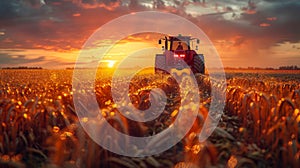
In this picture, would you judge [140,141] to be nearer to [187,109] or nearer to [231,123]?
[187,109]

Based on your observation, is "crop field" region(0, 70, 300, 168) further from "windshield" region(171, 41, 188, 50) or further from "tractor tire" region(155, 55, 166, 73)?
"windshield" region(171, 41, 188, 50)

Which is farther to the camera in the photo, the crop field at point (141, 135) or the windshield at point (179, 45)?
the windshield at point (179, 45)

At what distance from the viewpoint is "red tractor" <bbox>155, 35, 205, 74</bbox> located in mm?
Answer: 22911

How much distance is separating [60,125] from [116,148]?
7.15 ft

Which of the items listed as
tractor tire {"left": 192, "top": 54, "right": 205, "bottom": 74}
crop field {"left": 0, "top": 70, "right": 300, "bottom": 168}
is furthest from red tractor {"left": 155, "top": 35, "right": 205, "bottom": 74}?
crop field {"left": 0, "top": 70, "right": 300, "bottom": 168}

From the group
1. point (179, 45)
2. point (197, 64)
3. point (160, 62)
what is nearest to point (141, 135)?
point (197, 64)

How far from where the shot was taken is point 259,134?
5.58 m

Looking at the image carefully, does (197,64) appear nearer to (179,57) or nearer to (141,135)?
(179,57)

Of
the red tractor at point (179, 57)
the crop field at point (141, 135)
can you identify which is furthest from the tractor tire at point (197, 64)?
the crop field at point (141, 135)

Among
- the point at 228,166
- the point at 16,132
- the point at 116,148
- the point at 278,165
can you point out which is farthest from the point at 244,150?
the point at 16,132

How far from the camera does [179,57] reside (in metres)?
23.9

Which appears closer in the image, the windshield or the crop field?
the crop field

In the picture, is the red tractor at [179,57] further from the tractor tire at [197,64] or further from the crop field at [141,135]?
the crop field at [141,135]

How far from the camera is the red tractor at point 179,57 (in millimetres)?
22911
